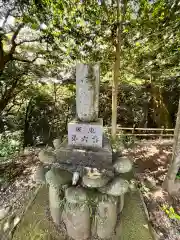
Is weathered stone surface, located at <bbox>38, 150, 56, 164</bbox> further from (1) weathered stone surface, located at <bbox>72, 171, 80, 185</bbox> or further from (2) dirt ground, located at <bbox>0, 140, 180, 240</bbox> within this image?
(2) dirt ground, located at <bbox>0, 140, 180, 240</bbox>

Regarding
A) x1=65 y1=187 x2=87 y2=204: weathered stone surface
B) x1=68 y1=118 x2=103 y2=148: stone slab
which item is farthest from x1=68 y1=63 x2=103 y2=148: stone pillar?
x1=65 y1=187 x2=87 y2=204: weathered stone surface

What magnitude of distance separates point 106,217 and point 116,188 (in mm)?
560

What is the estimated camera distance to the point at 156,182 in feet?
12.1

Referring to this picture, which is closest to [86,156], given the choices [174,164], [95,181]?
[95,181]

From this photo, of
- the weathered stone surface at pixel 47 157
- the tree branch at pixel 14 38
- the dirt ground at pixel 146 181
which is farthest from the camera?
the tree branch at pixel 14 38

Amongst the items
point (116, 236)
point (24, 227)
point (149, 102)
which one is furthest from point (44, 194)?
point (149, 102)

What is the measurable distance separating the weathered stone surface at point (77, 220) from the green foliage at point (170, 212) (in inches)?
61.2

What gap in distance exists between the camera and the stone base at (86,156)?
7.98 feet

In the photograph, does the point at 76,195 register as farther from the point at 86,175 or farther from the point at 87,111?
the point at 87,111

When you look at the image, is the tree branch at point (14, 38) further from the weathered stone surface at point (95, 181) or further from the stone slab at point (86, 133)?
the weathered stone surface at point (95, 181)

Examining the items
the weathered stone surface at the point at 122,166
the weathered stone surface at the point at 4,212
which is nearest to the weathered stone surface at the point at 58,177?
the weathered stone surface at the point at 122,166

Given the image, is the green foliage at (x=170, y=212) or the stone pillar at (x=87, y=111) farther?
the green foliage at (x=170, y=212)

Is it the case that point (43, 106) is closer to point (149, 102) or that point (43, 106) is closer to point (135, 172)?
point (135, 172)

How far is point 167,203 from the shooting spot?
3100 millimetres
